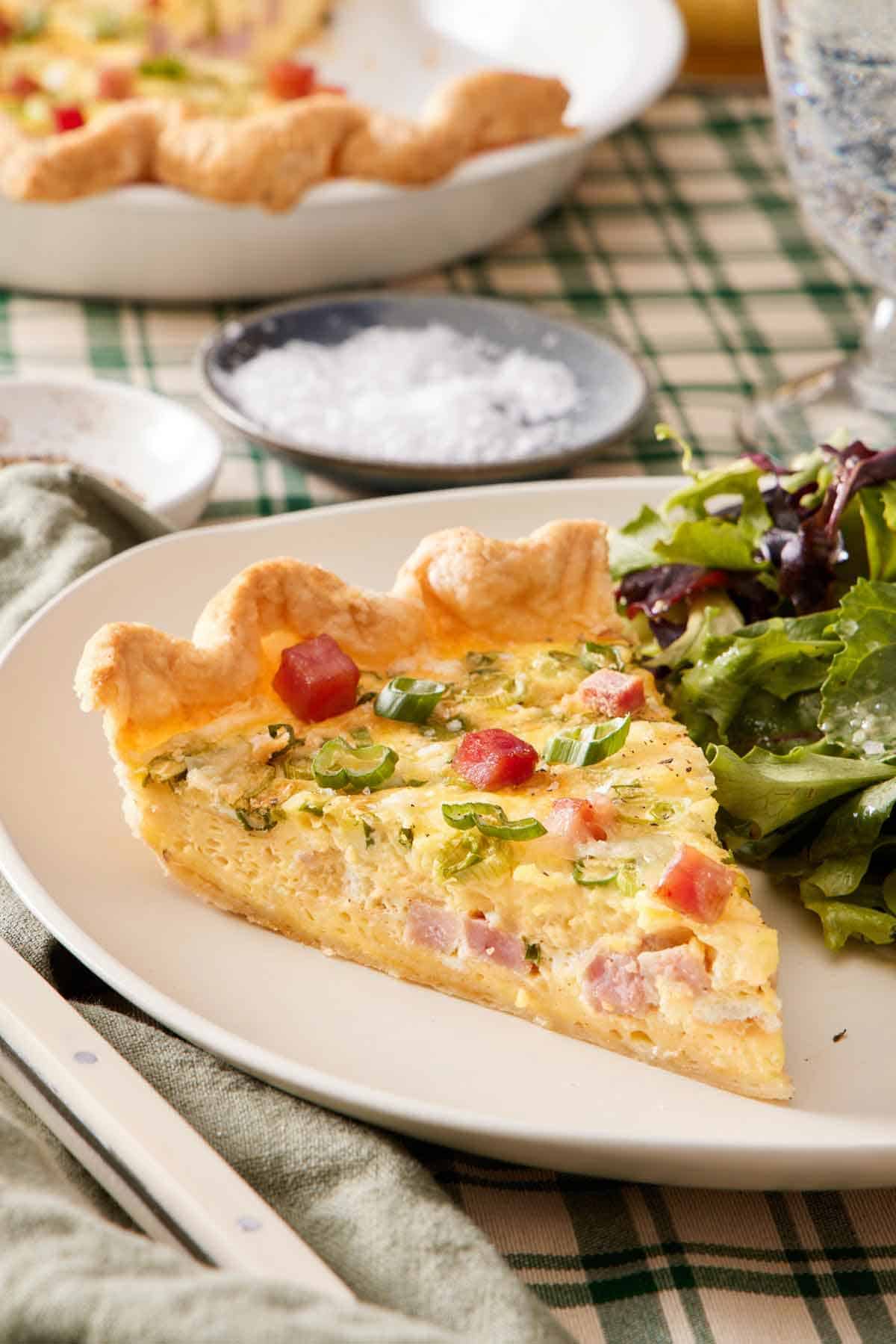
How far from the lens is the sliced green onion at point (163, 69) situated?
588 cm

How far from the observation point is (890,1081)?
2.35 meters

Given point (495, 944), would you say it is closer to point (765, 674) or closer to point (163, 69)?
point (765, 674)

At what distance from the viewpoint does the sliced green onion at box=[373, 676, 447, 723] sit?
283 cm

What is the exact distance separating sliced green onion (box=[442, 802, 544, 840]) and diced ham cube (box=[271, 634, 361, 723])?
35 cm

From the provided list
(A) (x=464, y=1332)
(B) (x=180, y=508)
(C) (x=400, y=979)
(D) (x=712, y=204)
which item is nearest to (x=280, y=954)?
(C) (x=400, y=979)

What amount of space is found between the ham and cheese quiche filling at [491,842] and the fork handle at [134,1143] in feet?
1.50

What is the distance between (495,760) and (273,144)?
2.75m

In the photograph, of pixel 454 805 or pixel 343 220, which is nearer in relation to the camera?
pixel 454 805

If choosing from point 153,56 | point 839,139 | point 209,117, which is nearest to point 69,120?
point 209,117

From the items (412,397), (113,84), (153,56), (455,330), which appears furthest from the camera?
(153,56)

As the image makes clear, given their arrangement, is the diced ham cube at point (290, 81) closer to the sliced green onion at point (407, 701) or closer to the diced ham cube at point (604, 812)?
the sliced green onion at point (407, 701)

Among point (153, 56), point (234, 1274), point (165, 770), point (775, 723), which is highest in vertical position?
point (234, 1274)

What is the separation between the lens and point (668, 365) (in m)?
5.14

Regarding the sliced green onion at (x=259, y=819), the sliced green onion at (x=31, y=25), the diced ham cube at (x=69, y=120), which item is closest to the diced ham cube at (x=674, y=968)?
the sliced green onion at (x=259, y=819)
